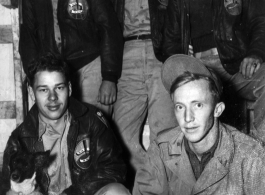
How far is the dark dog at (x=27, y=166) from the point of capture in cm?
309

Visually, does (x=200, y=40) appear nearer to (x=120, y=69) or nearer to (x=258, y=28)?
(x=258, y=28)

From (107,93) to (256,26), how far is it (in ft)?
4.32

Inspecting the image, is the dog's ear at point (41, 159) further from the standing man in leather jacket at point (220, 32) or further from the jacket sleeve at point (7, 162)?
the standing man in leather jacket at point (220, 32)

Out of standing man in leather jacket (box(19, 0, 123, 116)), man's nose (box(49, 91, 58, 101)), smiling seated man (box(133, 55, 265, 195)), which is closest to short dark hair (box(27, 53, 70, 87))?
man's nose (box(49, 91, 58, 101))

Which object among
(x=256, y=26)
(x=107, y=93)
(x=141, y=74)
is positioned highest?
(x=256, y=26)

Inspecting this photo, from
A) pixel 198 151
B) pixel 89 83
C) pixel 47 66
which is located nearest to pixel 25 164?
pixel 47 66

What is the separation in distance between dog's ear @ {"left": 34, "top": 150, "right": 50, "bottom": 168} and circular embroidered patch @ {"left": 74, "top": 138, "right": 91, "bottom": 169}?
0.21 metres

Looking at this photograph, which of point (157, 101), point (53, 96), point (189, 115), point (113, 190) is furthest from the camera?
point (157, 101)

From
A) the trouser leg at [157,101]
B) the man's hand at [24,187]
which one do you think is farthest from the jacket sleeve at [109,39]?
the man's hand at [24,187]

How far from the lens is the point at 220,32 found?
3.75m

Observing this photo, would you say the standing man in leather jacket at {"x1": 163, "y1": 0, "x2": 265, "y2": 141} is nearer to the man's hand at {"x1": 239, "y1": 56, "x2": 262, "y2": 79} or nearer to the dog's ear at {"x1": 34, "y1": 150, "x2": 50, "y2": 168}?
the man's hand at {"x1": 239, "y1": 56, "x2": 262, "y2": 79}

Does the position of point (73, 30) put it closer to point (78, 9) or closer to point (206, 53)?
point (78, 9)

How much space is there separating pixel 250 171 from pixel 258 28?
1.57m

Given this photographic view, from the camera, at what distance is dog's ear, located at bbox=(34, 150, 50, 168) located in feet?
10.7
